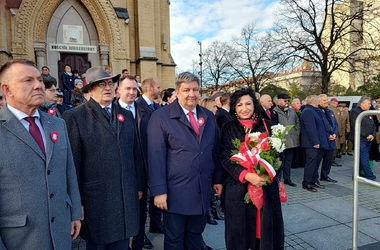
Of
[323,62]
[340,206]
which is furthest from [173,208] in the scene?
[323,62]

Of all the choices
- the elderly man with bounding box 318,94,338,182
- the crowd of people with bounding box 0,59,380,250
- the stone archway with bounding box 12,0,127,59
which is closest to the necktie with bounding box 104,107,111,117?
the crowd of people with bounding box 0,59,380,250

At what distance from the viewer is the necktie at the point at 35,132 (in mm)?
1892

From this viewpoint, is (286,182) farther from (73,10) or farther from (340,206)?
(73,10)

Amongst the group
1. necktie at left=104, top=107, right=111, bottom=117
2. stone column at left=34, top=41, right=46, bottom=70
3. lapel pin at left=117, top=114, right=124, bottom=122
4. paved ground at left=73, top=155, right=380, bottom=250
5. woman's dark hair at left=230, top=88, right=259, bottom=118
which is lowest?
paved ground at left=73, top=155, right=380, bottom=250

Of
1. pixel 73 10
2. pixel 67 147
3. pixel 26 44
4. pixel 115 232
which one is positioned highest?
pixel 73 10

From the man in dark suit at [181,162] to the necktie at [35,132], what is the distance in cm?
→ 105

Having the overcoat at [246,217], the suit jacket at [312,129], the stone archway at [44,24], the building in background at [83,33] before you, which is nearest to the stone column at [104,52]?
the building in background at [83,33]

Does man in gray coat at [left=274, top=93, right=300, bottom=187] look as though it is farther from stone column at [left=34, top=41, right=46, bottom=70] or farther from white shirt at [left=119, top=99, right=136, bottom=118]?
stone column at [left=34, top=41, right=46, bottom=70]

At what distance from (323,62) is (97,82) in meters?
21.8

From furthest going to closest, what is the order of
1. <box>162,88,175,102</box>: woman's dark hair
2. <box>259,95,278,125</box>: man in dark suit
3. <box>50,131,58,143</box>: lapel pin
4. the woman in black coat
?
<box>259,95,278,125</box>: man in dark suit
<box>162,88,175,102</box>: woman's dark hair
the woman in black coat
<box>50,131,58,143</box>: lapel pin

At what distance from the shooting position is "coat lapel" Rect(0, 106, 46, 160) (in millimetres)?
1763

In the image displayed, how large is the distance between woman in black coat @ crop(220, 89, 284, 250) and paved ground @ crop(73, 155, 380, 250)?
964 millimetres

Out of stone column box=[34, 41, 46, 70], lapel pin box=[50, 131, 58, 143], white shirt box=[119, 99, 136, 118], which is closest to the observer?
lapel pin box=[50, 131, 58, 143]

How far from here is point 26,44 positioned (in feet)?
39.9
